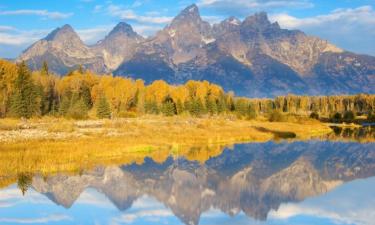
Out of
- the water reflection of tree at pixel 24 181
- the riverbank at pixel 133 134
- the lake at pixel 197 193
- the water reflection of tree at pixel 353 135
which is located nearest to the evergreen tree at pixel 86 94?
the riverbank at pixel 133 134

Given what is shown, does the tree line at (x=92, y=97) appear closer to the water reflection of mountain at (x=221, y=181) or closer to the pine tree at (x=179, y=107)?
the pine tree at (x=179, y=107)

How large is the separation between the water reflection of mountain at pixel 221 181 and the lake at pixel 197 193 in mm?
67

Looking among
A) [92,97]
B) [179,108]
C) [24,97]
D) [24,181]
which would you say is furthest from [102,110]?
[24,181]

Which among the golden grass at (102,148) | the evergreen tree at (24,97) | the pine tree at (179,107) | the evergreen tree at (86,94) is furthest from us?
the pine tree at (179,107)

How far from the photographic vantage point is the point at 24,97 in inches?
3735

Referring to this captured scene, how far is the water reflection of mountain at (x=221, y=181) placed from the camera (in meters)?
29.5

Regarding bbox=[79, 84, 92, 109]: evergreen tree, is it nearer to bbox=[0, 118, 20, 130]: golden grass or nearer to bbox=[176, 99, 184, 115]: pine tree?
bbox=[176, 99, 184, 115]: pine tree

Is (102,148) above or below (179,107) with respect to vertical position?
Answer: above

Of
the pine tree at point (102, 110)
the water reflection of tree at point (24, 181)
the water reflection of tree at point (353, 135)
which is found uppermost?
the water reflection of tree at point (24, 181)

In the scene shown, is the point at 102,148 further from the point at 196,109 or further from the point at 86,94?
the point at 196,109

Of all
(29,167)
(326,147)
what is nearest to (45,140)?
(29,167)

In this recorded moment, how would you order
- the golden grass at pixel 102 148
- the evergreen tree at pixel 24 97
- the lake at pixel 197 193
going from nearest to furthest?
the lake at pixel 197 193, the golden grass at pixel 102 148, the evergreen tree at pixel 24 97

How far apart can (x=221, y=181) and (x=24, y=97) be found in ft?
222

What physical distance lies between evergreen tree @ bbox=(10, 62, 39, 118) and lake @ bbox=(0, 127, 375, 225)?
175ft
